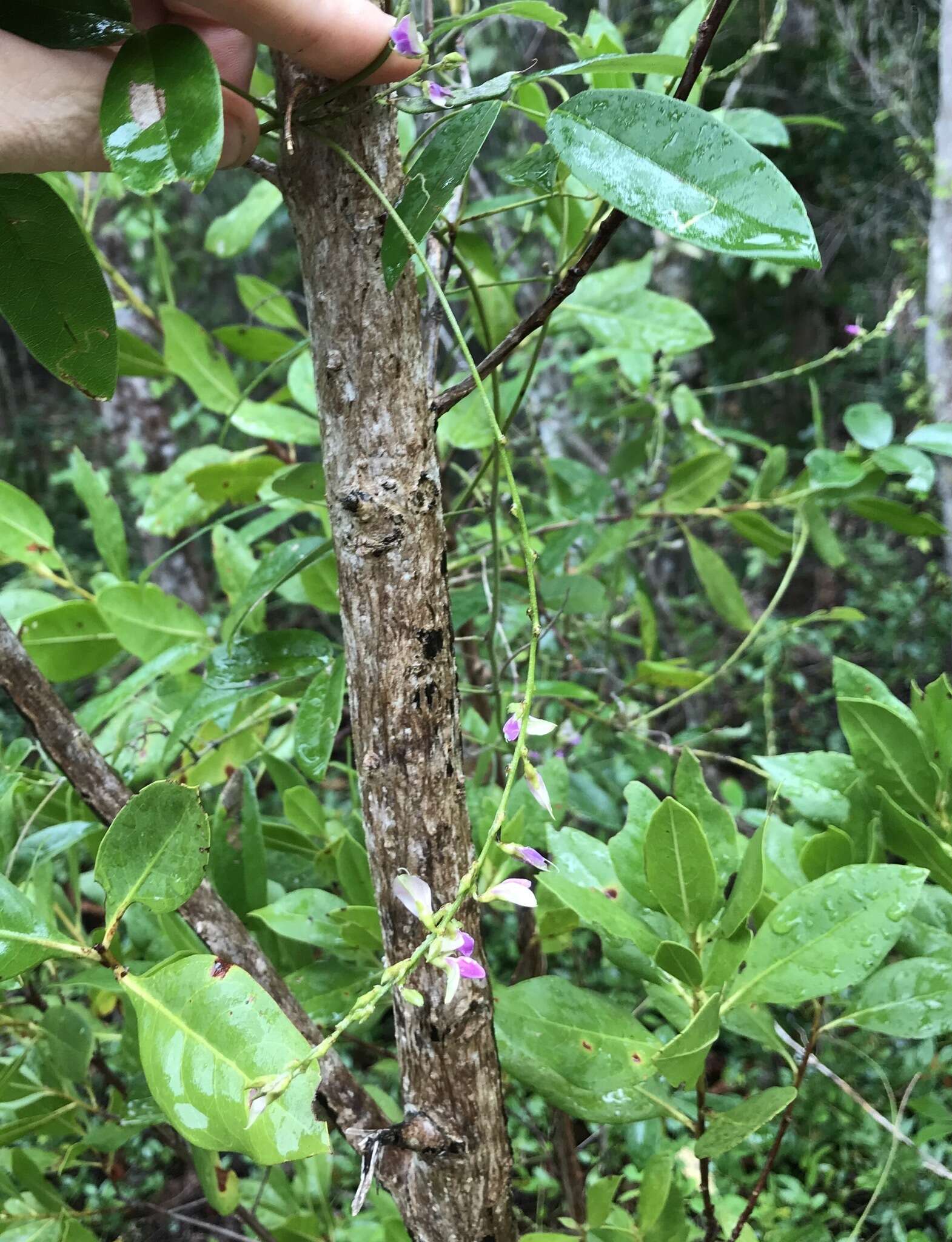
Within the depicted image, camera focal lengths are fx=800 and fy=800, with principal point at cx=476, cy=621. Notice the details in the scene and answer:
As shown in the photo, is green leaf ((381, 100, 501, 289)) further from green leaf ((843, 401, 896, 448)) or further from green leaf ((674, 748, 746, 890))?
green leaf ((843, 401, 896, 448))

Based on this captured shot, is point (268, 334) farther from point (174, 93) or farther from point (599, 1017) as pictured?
point (599, 1017)

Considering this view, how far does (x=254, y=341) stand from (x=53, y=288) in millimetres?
420

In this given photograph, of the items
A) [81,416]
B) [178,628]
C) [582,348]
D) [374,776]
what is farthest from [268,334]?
[81,416]

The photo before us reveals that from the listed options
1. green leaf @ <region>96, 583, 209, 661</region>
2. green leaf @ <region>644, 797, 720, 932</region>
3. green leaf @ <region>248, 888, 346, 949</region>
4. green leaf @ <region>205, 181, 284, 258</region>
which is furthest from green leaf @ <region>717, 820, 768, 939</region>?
green leaf @ <region>205, 181, 284, 258</region>

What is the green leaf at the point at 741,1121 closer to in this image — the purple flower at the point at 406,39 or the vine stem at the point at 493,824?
the vine stem at the point at 493,824

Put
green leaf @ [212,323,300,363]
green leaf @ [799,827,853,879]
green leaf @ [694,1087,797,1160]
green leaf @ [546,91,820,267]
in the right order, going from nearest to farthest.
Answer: green leaf @ [546,91,820,267], green leaf @ [694,1087,797,1160], green leaf @ [799,827,853,879], green leaf @ [212,323,300,363]

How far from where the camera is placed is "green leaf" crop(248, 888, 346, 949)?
1.56 ft

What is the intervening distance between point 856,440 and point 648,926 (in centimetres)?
56

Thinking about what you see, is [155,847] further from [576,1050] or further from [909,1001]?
[909,1001]

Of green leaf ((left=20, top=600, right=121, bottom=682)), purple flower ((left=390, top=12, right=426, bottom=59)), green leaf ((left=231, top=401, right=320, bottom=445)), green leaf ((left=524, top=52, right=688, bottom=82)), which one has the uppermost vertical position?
purple flower ((left=390, top=12, right=426, bottom=59))

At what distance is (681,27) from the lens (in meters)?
0.66

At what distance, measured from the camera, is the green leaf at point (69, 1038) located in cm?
50

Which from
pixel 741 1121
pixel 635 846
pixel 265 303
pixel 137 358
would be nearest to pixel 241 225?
pixel 265 303

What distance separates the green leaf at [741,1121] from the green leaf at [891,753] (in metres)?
0.18
